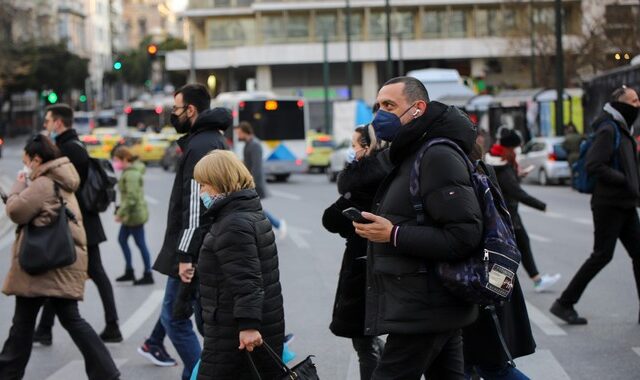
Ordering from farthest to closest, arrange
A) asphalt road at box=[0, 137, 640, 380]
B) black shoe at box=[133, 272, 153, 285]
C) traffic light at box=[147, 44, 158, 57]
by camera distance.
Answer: traffic light at box=[147, 44, 158, 57] < black shoe at box=[133, 272, 153, 285] < asphalt road at box=[0, 137, 640, 380]

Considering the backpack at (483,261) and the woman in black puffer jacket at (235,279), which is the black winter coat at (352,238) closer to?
the woman in black puffer jacket at (235,279)

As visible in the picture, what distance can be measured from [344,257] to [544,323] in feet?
13.3

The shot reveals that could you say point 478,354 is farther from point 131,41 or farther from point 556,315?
point 131,41

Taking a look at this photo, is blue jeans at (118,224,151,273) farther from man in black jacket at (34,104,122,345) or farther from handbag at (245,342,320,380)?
handbag at (245,342,320,380)

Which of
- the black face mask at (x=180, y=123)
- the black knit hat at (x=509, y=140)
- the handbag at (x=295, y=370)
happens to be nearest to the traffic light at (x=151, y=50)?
the black knit hat at (x=509, y=140)

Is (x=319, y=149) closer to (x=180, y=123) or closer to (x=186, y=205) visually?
(x=180, y=123)

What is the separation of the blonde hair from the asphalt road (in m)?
2.73

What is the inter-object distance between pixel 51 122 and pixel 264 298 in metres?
3.88

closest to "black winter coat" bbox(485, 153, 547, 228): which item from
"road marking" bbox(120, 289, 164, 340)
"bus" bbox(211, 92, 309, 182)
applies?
"road marking" bbox(120, 289, 164, 340)

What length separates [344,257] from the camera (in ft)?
20.4

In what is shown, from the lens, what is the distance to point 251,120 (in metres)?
38.8

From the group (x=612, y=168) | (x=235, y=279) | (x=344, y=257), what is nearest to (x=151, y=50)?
(x=612, y=168)

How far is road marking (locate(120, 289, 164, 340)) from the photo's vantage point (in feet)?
32.9

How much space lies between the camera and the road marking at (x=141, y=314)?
10023mm
